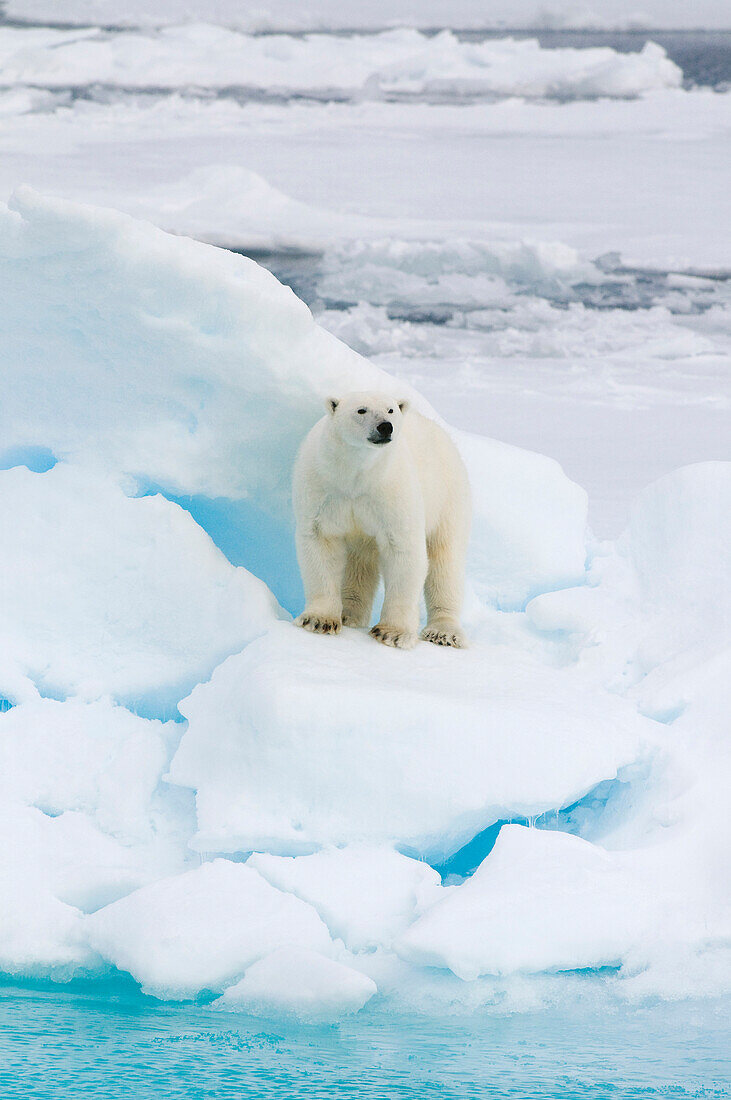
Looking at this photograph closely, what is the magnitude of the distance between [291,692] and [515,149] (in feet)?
56.3

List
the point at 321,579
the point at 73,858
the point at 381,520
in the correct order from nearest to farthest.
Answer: the point at 73,858, the point at 381,520, the point at 321,579

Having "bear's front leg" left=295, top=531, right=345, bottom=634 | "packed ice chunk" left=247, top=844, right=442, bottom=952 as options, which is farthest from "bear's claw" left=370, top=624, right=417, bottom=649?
"packed ice chunk" left=247, top=844, right=442, bottom=952

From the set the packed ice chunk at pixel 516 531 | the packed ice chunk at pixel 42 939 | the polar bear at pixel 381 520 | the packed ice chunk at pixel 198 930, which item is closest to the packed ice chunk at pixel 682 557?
the packed ice chunk at pixel 516 531

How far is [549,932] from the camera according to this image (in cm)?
309

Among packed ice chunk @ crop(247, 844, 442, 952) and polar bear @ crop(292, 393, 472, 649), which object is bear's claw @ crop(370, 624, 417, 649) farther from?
packed ice chunk @ crop(247, 844, 442, 952)

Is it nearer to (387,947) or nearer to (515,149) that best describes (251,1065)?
(387,947)

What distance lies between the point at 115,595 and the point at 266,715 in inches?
38.9

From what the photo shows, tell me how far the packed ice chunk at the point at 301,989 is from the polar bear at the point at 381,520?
137cm

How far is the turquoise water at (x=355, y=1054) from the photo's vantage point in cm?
258

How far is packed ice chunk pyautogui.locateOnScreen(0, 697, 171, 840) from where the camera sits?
12.0ft

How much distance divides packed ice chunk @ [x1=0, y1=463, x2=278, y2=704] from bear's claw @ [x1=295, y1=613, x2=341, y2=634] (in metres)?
0.12

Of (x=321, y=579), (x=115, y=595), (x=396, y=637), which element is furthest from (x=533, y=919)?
(x=115, y=595)

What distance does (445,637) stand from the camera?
4.29 m

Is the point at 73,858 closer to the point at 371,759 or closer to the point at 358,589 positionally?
the point at 371,759
